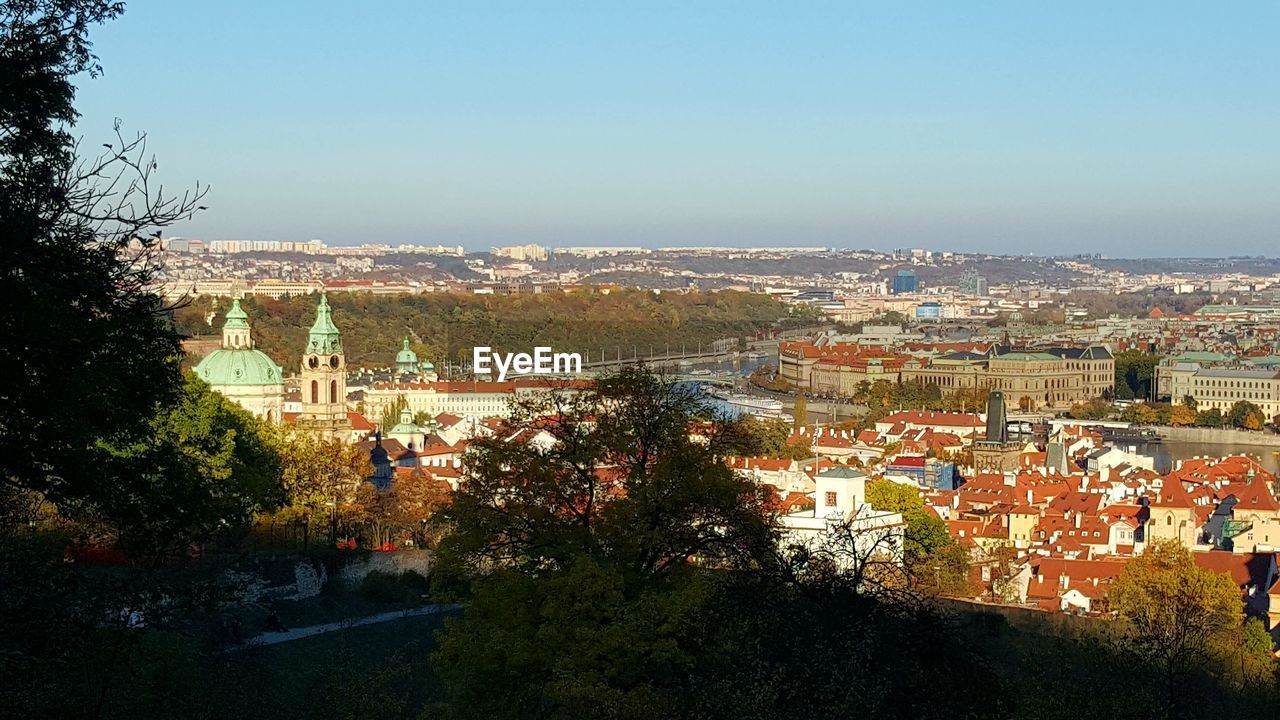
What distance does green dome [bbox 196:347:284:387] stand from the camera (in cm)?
3191

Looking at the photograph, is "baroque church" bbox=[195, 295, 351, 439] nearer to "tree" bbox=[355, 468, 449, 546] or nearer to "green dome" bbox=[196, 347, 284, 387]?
"green dome" bbox=[196, 347, 284, 387]

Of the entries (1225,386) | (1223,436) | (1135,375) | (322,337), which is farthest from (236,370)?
(1135,375)

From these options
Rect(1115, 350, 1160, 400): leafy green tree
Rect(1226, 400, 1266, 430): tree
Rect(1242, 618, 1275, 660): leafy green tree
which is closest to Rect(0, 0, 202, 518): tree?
Rect(1242, 618, 1275, 660): leafy green tree

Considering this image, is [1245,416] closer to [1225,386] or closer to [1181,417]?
[1181,417]

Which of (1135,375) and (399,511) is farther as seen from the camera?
(1135,375)

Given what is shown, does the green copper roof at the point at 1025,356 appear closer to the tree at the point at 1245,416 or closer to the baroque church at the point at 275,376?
the tree at the point at 1245,416

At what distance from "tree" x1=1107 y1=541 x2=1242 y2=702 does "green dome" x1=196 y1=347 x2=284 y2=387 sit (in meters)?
18.1

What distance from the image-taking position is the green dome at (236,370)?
31.9 metres

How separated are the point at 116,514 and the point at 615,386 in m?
4.45

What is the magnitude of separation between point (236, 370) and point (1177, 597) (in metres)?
19.8

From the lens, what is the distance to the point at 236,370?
3209 centimetres

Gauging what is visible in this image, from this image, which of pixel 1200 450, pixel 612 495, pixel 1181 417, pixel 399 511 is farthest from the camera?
pixel 1181 417

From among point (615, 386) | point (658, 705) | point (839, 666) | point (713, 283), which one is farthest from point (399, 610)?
point (713, 283)

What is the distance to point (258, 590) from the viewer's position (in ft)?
45.9
